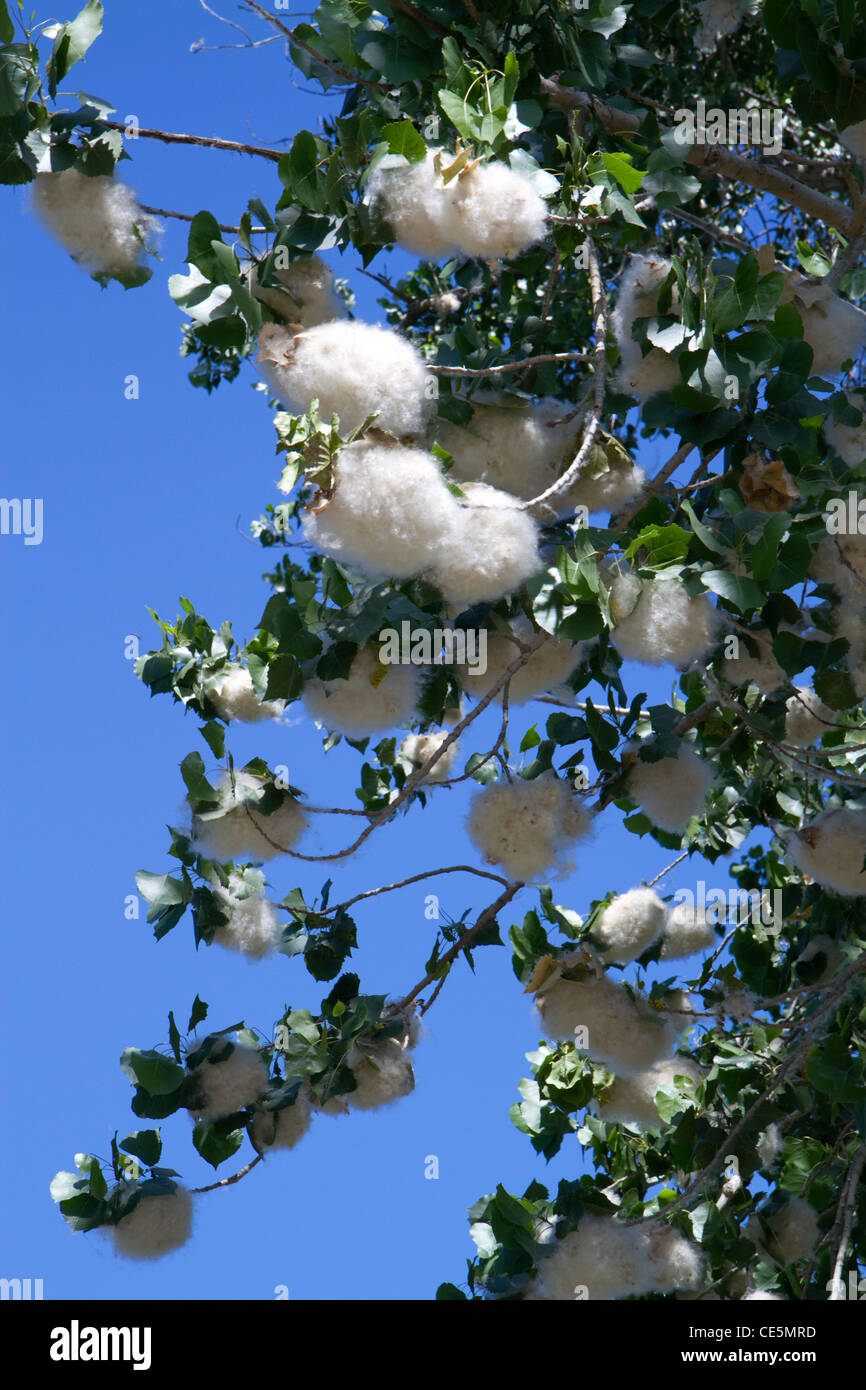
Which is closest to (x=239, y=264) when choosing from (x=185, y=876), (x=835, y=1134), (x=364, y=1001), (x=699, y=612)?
(x=699, y=612)

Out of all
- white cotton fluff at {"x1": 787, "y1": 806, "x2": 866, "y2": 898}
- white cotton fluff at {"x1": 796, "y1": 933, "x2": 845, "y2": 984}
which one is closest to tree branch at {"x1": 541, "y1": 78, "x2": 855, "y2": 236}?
white cotton fluff at {"x1": 787, "y1": 806, "x2": 866, "y2": 898}

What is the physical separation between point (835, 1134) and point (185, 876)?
168cm

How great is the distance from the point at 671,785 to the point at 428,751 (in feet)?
2.67

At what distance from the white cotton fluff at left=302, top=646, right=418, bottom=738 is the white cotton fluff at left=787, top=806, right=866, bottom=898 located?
3.22 ft

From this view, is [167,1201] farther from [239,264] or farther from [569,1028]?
[239,264]

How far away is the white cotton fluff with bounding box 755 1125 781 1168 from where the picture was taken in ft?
9.58

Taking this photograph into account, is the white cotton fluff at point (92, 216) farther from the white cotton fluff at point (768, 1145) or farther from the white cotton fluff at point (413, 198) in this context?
the white cotton fluff at point (768, 1145)

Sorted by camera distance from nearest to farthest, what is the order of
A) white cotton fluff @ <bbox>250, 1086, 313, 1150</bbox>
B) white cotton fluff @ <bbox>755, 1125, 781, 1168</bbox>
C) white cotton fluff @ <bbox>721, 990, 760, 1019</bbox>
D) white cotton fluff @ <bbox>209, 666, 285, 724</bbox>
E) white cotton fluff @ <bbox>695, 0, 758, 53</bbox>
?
white cotton fluff @ <bbox>250, 1086, 313, 1150</bbox>
white cotton fluff @ <bbox>209, 666, 285, 724</bbox>
white cotton fluff @ <bbox>755, 1125, 781, 1168</bbox>
white cotton fluff @ <bbox>721, 990, 760, 1019</bbox>
white cotton fluff @ <bbox>695, 0, 758, 53</bbox>

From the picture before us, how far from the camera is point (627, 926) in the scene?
2.75 metres

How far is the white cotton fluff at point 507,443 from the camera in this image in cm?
247

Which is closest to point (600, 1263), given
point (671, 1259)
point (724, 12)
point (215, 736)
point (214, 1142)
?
point (671, 1259)

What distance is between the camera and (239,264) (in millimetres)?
2176

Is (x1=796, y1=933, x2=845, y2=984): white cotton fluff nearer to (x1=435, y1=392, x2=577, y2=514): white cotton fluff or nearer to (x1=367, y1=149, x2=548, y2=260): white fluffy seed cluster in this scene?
(x1=435, y1=392, x2=577, y2=514): white cotton fluff

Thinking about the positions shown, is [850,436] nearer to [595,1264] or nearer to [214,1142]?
[595,1264]
